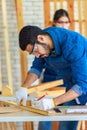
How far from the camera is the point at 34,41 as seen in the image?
2018mm

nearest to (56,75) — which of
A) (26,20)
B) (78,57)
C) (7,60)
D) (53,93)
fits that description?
(53,93)

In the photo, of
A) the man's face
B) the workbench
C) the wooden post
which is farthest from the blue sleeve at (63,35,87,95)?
the wooden post

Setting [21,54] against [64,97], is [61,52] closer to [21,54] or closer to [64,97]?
[64,97]

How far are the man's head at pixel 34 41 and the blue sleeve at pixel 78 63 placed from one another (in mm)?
140

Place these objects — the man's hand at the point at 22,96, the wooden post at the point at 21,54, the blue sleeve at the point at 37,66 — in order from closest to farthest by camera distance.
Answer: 1. the man's hand at the point at 22,96
2. the blue sleeve at the point at 37,66
3. the wooden post at the point at 21,54

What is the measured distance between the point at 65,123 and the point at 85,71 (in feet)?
1.73

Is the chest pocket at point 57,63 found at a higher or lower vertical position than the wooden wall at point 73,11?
lower

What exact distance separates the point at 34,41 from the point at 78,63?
11.8 inches

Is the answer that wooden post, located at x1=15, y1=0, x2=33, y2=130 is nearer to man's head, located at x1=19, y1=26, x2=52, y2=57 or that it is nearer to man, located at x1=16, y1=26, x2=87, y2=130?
man, located at x1=16, y1=26, x2=87, y2=130

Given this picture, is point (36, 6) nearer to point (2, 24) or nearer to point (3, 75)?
point (2, 24)

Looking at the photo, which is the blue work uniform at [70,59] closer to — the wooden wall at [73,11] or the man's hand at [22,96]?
the man's hand at [22,96]

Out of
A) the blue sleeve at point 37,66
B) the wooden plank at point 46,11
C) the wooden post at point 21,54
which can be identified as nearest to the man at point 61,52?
the blue sleeve at point 37,66

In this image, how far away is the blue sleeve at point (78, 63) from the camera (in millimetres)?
2042

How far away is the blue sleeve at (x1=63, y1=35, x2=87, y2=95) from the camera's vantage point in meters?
2.04
